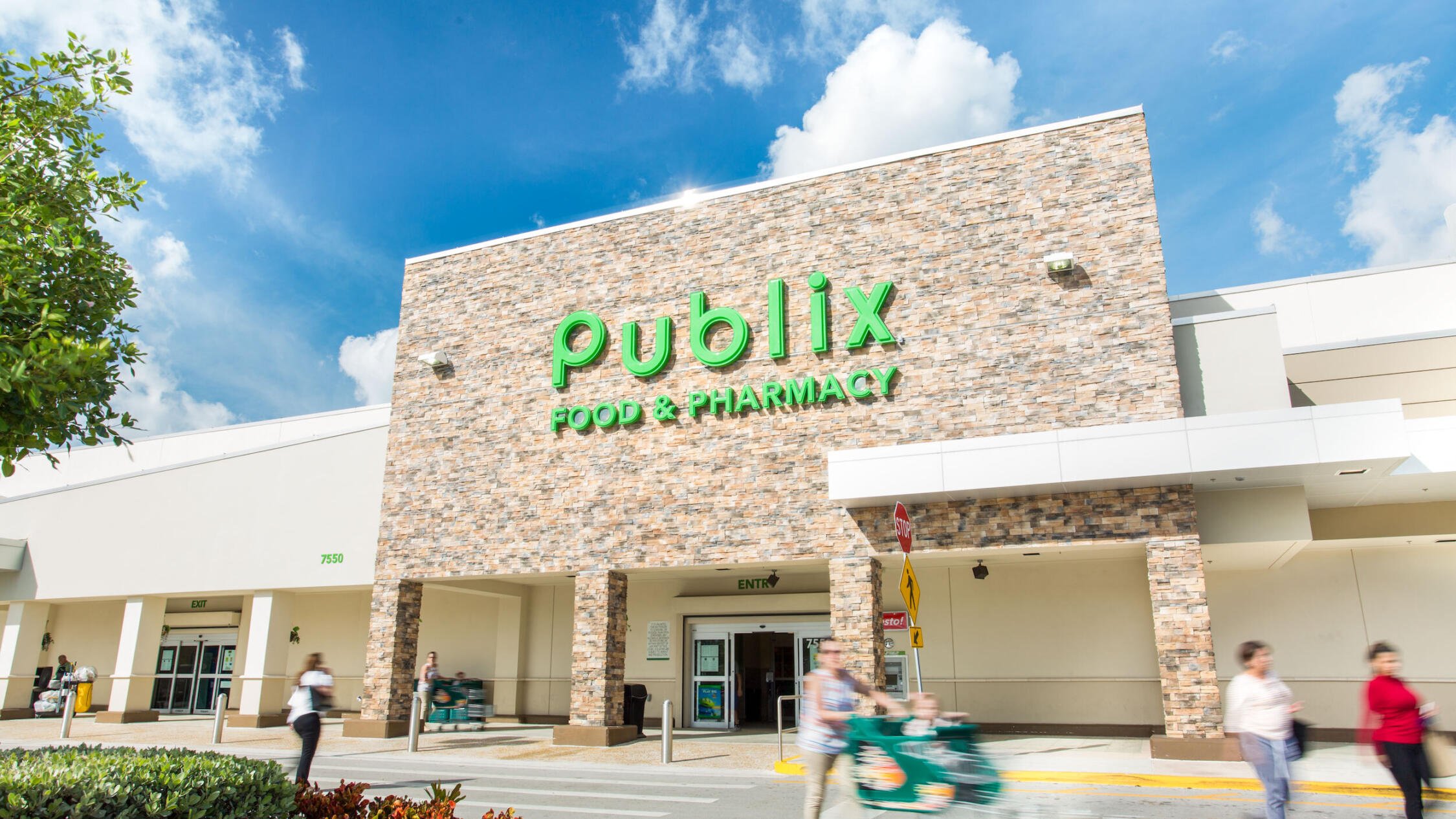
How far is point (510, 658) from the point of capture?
23781mm

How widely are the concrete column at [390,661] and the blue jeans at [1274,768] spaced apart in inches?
648

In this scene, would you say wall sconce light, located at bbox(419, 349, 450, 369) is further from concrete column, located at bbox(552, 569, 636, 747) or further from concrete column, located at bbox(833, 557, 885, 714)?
concrete column, located at bbox(833, 557, 885, 714)

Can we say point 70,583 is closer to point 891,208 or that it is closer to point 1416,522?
→ point 891,208

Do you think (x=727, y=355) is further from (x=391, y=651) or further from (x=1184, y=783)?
(x=1184, y=783)

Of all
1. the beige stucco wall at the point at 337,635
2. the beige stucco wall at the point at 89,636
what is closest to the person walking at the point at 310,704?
the beige stucco wall at the point at 337,635

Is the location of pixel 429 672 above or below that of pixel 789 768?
above

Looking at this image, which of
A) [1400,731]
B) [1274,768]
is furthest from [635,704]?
[1400,731]

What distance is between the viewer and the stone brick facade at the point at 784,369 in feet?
49.8

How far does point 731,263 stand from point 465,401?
21.9ft

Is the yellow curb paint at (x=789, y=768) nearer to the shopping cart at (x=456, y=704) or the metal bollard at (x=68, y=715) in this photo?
the shopping cart at (x=456, y=704)

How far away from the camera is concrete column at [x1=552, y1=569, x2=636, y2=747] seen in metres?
17.3

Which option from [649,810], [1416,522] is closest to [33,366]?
[649,810]

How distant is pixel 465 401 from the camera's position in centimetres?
2012

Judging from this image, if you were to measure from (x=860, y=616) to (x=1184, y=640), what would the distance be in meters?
4.90
